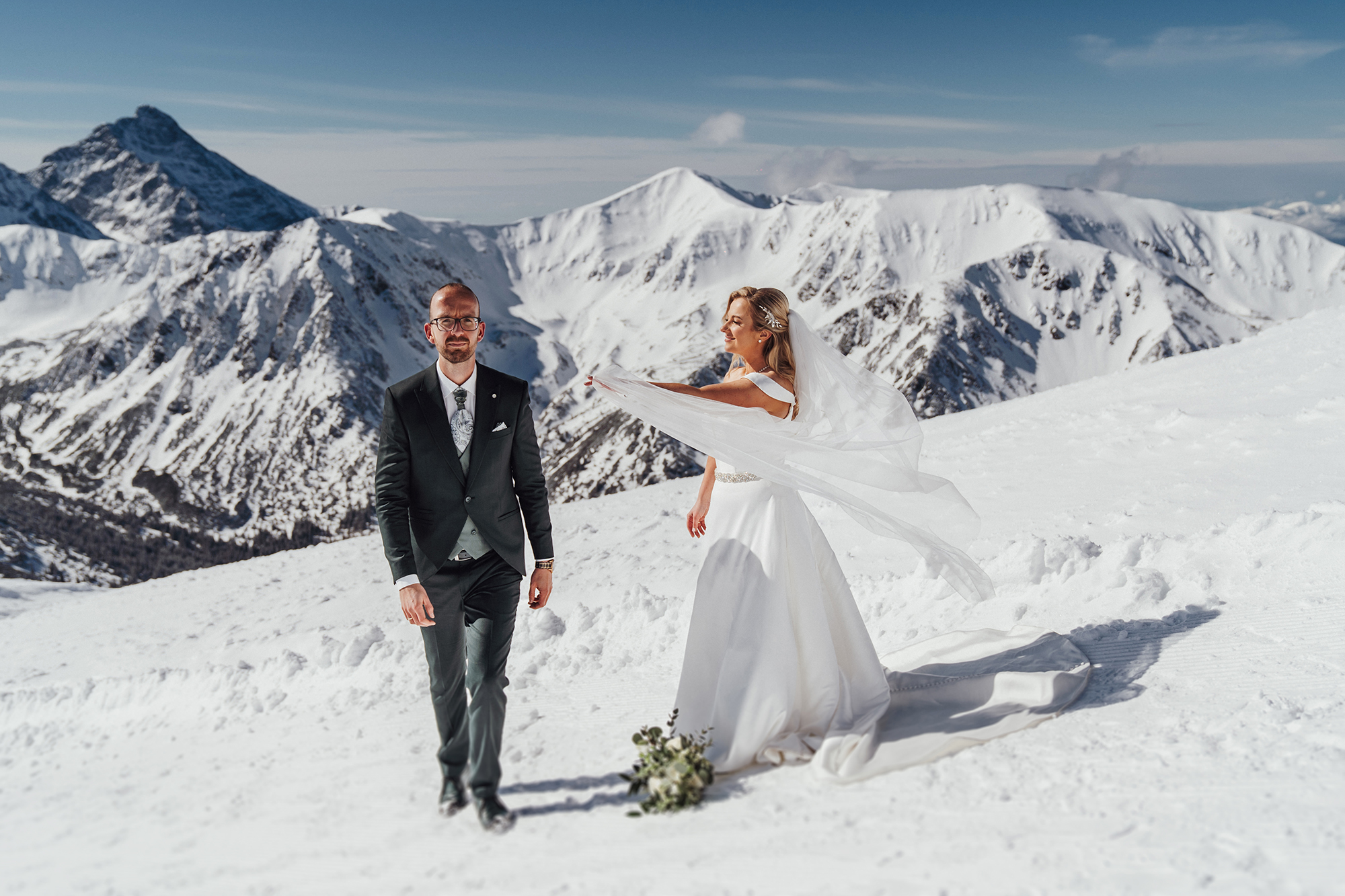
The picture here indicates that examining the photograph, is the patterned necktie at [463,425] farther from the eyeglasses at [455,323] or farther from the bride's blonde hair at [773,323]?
the bride's blonde hair at [773,323]

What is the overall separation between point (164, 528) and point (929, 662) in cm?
Answer: 21323

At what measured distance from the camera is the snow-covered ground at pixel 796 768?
4.20m

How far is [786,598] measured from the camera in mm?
5504

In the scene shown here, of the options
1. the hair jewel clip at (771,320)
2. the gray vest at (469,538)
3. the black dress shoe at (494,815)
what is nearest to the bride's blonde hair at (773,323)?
the hair jewel clip at (771,320)

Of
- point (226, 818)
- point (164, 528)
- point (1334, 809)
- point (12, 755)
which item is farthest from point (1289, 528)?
point (164, 528)

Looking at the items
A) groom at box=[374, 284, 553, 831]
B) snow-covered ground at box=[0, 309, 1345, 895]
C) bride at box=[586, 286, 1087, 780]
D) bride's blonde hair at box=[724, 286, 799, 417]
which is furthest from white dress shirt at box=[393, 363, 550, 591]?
snow-covered ground at box=[0, 309, 1345, 895]

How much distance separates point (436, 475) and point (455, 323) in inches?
37.5

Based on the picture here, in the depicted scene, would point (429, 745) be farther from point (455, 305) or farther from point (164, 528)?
point (164, 528)

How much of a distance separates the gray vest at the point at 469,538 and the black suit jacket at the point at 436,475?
0.11 ft

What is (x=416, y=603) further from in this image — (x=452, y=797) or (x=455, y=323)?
(x=455, y=323)

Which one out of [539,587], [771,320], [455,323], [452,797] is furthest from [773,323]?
[452,797]

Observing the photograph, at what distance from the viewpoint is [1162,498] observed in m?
9.67

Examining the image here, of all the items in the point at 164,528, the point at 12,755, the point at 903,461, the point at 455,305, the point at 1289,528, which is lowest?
the point at 164,528

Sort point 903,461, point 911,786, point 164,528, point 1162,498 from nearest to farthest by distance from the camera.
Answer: point 911,786, point 903,461, point 1162,498, point 164,528
